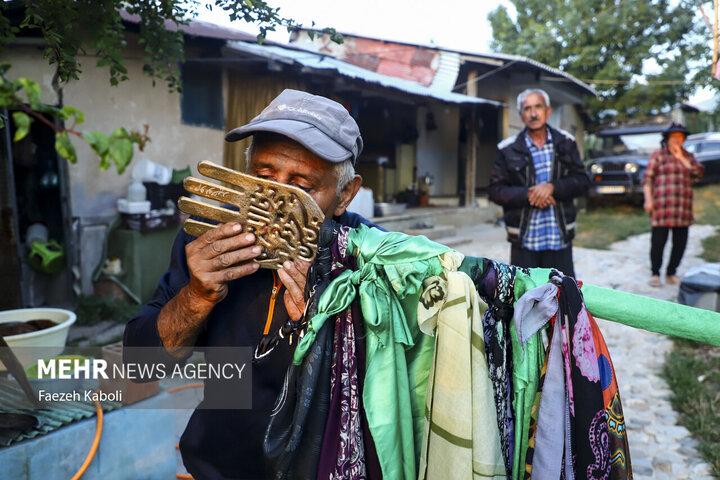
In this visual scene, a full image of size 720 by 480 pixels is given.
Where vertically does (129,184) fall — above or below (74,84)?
below

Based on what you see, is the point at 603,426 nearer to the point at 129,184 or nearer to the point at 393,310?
the point at 393,310

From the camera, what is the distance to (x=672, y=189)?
19.6 feet

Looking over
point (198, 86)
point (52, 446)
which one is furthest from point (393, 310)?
point (198, 86)

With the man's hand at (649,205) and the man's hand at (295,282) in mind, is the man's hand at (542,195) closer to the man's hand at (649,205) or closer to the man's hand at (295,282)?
the man's hand at (295,282)

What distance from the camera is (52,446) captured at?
74.1 inches

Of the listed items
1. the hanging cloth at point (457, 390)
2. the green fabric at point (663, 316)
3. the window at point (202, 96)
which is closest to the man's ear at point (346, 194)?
the hanging cloth at point (457, 390)

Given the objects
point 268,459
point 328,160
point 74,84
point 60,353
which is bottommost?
point 60,353

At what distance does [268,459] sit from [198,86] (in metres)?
6.66

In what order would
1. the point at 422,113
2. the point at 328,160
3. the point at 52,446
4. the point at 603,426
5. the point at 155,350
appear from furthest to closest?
1. the point at 422,113
2. the point at 52,446
3. the point at 155,350
4. the point at 328,160
5. the point at 603,426

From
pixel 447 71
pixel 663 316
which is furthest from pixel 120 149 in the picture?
pixel 447 71

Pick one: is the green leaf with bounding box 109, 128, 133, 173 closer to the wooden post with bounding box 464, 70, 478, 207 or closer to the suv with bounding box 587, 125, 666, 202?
the wooden post with bounding box 464, 70, 478, 207

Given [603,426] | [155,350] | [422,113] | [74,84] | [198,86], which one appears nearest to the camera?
[603,426]

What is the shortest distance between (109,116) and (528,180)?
16.0 ft

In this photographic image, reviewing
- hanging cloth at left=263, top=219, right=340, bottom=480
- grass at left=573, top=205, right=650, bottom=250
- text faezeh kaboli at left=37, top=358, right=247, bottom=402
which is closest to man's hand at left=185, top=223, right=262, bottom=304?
hanging cloth at left=263, top=219, right=340, bottom=480
